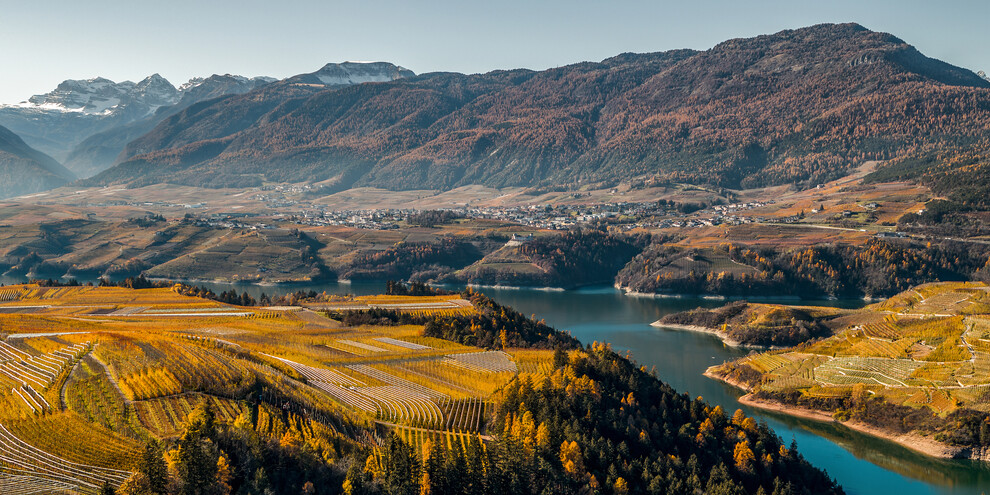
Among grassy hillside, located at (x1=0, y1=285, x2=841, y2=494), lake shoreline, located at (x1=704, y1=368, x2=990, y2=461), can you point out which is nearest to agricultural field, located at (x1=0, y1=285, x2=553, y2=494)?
grassy hillside, located at (x1=0, y1=285, x2=841, y2=494)

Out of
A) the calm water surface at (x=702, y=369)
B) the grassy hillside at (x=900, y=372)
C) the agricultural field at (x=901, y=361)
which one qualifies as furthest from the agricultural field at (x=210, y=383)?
the agricultural field at (x=901, y=361)

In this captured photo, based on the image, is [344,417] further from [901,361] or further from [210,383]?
[901,361]

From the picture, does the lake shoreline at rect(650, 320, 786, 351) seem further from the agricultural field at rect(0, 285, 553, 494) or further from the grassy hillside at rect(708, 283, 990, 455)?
the agricultural field at rect(0, 285, 553, 494)

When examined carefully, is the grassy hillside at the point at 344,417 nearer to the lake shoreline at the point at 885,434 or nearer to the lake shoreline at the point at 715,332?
the lake shoreline at the point at 885,434

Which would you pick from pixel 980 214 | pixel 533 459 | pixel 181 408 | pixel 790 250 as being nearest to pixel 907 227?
pixel 980 214

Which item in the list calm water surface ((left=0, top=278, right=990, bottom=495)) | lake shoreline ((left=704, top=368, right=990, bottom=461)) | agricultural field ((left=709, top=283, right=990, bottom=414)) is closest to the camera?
calm water surface ((left=0, top=278, right=990, bottom=495))

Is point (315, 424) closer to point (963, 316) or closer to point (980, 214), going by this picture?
point (963, 316)
